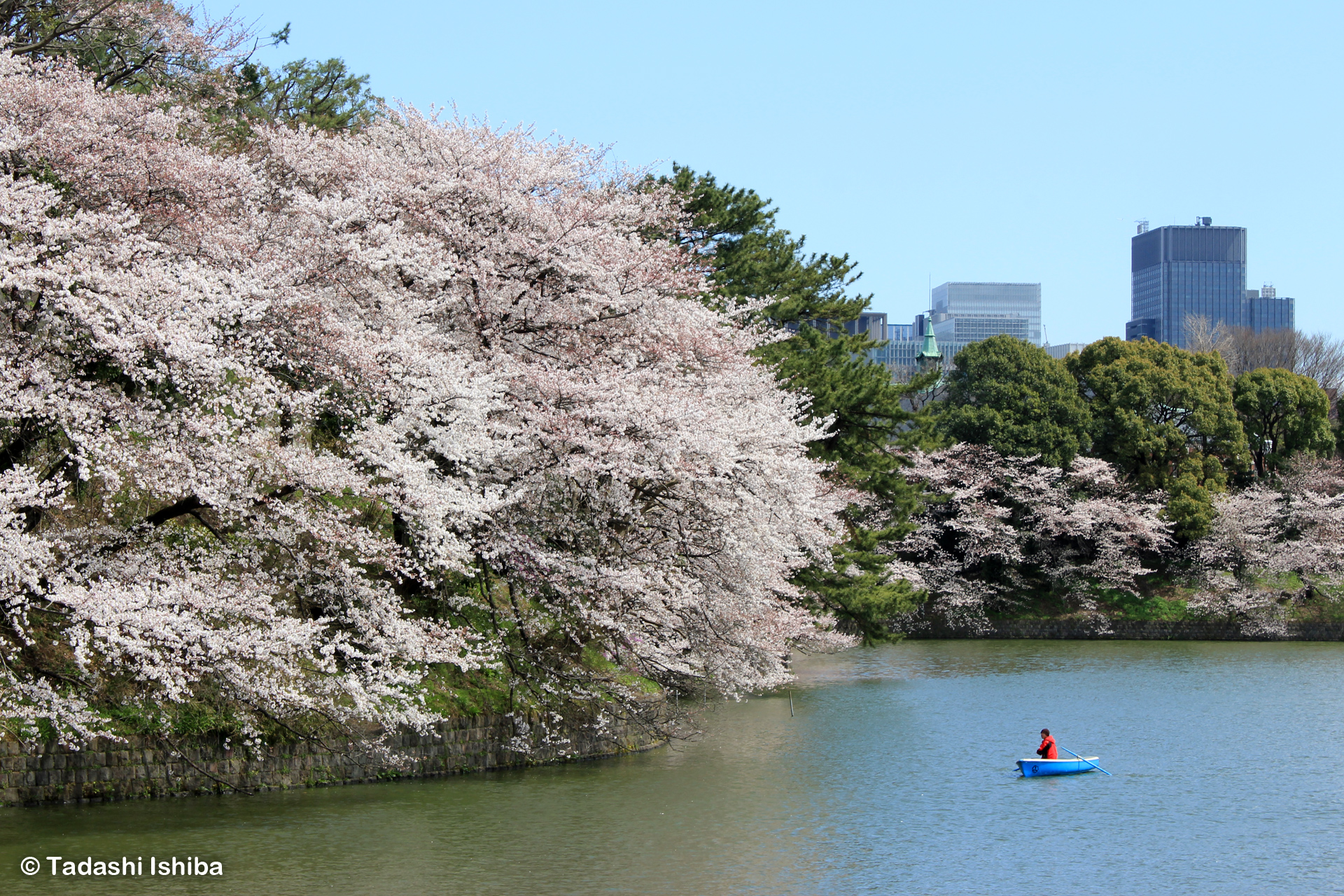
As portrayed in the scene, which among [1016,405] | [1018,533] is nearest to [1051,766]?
[1018,533]

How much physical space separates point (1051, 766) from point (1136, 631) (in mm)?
24293

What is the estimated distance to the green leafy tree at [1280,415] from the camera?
44.6 m

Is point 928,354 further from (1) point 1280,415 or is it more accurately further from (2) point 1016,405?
(2) point 1016,405

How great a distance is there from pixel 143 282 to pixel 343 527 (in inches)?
139

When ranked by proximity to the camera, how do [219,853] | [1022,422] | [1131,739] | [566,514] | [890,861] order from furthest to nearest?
[1022,422] → [1131,739] → [566,514] → [890,861] → [219,853]

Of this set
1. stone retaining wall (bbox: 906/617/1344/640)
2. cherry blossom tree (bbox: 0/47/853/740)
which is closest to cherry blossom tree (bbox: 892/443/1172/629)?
stone retaining wall (bbox: 906/617/1344/640)

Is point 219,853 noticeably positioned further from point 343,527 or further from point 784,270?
point 784,270

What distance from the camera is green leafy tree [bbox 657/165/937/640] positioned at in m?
25.8

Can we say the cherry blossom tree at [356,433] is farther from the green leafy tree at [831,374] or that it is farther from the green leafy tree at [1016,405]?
the green leafy tree at [1016,405]

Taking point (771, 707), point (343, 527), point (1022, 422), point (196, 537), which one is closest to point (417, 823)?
point (343, 527)

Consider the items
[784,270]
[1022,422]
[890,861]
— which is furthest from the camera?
[1022,422]

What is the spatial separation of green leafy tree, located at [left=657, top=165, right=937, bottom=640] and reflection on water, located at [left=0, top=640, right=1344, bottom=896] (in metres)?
3.62

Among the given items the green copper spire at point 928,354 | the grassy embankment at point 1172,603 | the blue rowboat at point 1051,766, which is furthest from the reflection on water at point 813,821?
the green copper spire at point 928,354

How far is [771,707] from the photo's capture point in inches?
967
